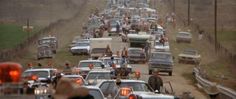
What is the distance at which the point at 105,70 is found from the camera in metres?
31.9

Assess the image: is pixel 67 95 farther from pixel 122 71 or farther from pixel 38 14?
pixel 38 14

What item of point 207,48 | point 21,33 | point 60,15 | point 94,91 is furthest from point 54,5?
point 94,91

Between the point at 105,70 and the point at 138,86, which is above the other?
the point at 138,86

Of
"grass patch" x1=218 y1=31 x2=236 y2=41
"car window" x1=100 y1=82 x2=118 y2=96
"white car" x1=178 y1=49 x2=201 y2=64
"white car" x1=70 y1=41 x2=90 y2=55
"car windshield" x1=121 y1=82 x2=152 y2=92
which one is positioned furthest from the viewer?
"grass patch" x1=218 y1=31 x2=236 y2=41

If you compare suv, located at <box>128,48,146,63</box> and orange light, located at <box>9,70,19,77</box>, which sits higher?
orange light, located at <box>9,70,19,77</box>

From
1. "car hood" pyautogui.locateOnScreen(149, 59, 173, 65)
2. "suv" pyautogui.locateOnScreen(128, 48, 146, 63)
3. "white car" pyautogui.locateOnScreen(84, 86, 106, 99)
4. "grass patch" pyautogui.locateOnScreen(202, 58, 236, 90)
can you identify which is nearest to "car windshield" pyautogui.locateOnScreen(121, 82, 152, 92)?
"white car" pyautogui.locateOnScreen(84, 86, 106, 99)

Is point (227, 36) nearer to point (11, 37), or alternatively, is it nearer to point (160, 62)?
point (11, 37)

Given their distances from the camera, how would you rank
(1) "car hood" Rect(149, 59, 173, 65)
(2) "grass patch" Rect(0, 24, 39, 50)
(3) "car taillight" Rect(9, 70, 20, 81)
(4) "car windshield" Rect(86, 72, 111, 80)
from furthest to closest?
(2) "grass patch" Rect(0, 24, 39, 50), (1) "car hood" Rect(149, 59, 173, 65), (4) "car windshield" Rect(86, 72, 111, 80), (3) "car taillight" Rect(9, 70, 20, 81)

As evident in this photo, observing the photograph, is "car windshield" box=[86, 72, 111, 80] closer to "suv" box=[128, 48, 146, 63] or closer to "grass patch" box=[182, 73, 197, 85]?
"grass patch" box=[182, 73, 197, 85]

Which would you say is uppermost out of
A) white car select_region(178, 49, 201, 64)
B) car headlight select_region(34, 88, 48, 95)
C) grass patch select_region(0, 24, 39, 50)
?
car headlight select_region(34, 88, 48, 95)

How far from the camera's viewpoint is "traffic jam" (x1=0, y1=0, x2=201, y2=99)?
24.9 feet

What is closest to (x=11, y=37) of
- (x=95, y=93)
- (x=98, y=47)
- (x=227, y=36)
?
(x=227, y=36)

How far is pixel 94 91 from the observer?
57.5ft

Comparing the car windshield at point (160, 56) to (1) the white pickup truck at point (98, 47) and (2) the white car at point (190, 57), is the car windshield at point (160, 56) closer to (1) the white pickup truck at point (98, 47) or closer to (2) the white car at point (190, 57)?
(2) the white car at point (190, 57)
